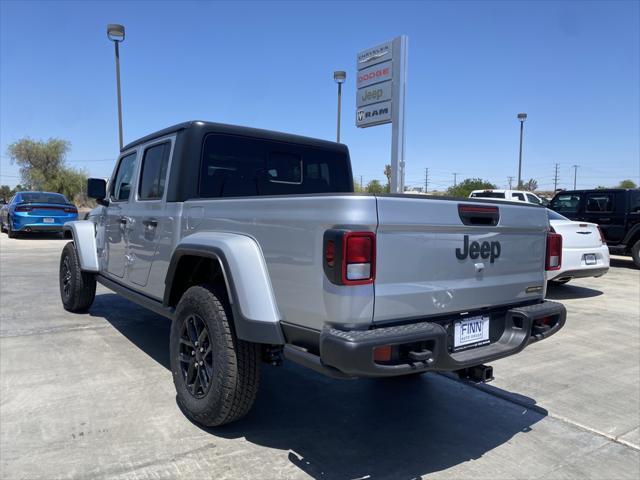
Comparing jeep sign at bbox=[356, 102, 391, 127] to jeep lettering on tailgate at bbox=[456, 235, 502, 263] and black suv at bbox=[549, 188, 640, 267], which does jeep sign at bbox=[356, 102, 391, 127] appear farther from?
jeep lettering on tailgate at bbox=[456, 235, 502, 263]

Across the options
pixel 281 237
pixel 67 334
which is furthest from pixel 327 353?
pixel 67 334

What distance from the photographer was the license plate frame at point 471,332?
2816 mm

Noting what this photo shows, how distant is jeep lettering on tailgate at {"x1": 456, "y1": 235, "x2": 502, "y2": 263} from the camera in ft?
9.30

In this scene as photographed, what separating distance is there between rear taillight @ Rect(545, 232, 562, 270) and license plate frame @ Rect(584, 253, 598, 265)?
496 centimetres

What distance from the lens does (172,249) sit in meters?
3.71

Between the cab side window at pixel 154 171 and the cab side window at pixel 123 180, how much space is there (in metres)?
0.37

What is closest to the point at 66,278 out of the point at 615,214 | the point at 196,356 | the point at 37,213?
the point at 196,356

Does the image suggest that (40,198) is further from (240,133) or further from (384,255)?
(384,255)

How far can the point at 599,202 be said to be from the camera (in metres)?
11.9

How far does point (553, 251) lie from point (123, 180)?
4.09 m

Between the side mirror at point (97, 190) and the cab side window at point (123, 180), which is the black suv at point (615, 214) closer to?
the cab side window at point (123, 180)

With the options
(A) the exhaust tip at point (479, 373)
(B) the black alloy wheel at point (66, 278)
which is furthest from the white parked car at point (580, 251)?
(B) the black alloy wheel at point (66, 278)

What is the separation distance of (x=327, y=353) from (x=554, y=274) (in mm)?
6503

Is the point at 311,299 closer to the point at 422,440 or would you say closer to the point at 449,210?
the point at 449,210
